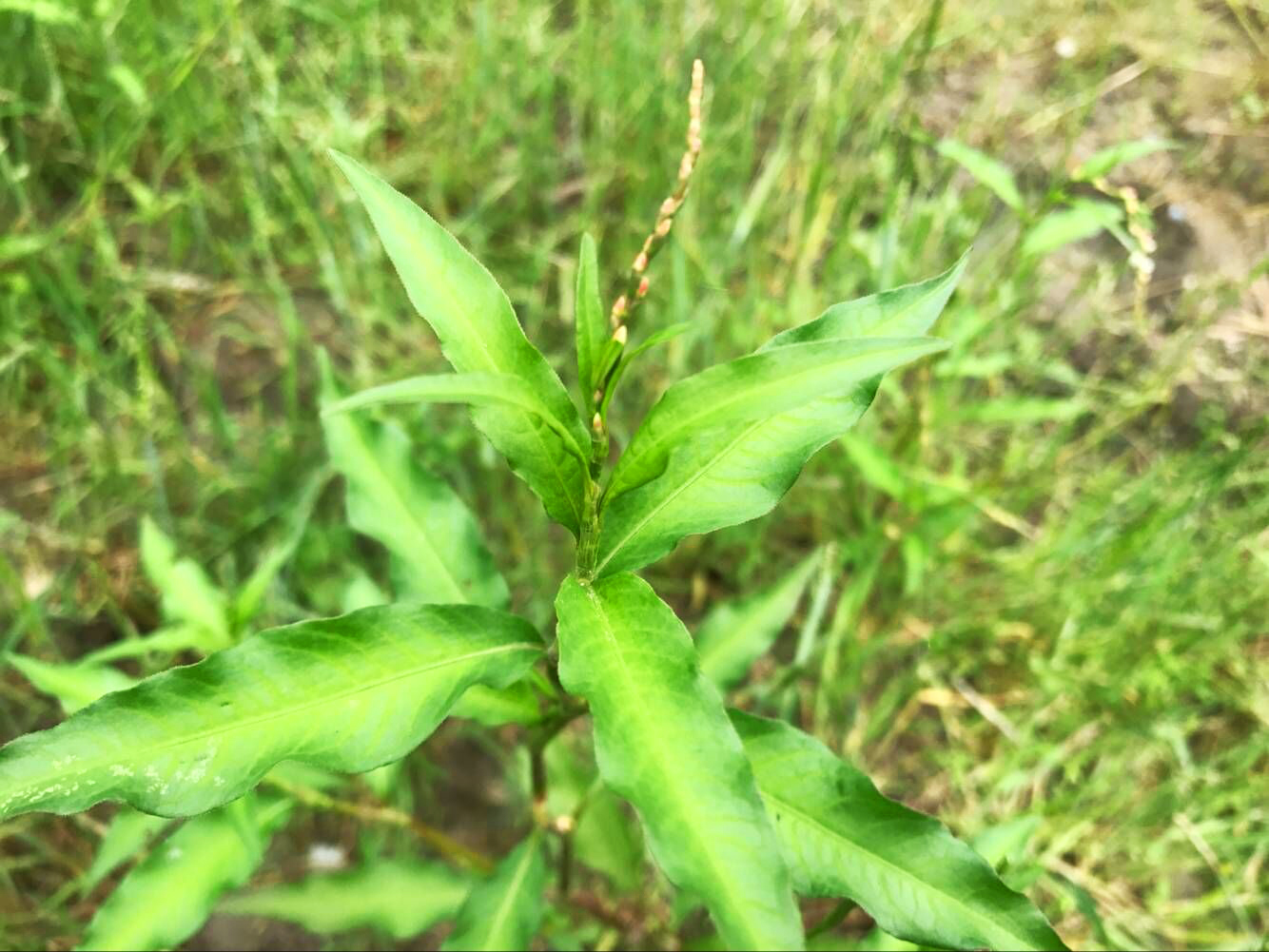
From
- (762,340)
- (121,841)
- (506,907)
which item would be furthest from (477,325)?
(762,340)

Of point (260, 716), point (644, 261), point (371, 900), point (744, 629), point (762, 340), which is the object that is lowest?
point (371, 900)

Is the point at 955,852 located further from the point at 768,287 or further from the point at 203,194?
the point at 203,194

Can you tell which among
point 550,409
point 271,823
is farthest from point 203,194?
point 550,409

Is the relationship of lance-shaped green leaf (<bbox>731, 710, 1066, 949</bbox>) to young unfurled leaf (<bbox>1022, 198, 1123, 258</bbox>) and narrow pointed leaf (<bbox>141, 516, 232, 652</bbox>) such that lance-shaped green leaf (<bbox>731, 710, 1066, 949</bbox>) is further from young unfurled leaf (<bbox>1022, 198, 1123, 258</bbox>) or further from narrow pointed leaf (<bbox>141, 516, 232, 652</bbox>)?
young unfurled leaf (<bbox>1022, 198, 1123, 258</bbox>)

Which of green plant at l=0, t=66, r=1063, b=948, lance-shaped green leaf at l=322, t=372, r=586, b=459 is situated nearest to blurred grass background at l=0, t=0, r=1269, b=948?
green plant at l=0, t=66, r=1063, b=948

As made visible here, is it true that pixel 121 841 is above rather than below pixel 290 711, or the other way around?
below

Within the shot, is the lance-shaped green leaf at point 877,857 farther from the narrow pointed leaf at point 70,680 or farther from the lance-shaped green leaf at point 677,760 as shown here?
the narrow pointed leaf at point 70,680

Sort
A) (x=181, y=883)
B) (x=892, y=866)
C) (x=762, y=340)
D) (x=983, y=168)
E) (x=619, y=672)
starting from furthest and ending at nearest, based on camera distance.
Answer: (x=762, y=340) < (x=983, y=168) < (x=181, y=883) < (x=892, y=866) < (x=619, y=672)

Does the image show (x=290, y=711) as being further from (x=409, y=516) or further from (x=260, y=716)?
(x=409, y=516)

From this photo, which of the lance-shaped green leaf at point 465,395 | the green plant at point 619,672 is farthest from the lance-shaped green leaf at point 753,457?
the lance-shaped green leaf at point 465,395
